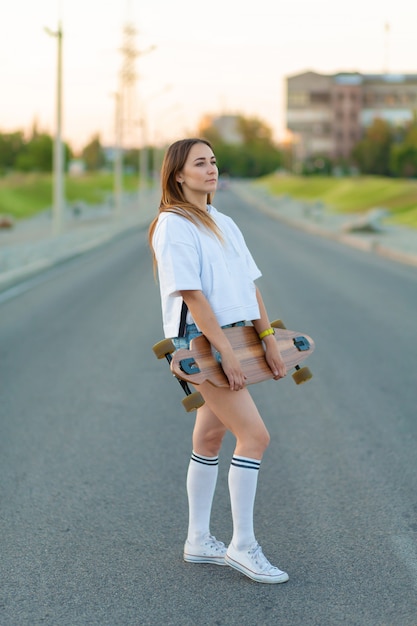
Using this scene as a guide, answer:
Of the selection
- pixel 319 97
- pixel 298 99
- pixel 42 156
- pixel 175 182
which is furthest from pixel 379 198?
pixel 298 99

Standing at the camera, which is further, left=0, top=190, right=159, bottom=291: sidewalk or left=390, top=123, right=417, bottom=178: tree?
left=390, top=123, right=417, bottom=178: tree

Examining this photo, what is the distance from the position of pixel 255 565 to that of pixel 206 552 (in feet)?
1.00

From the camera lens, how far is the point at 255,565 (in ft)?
13.3

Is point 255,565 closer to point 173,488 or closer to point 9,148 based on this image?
point 173,488

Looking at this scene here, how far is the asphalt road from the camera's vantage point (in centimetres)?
387

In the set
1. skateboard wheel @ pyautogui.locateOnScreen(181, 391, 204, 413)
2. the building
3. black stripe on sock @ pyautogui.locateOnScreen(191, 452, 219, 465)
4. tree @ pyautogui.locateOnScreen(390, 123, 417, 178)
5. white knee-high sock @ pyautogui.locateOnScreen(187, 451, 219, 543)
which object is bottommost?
white knee-high sock @ pyautogui.locateOnScreen(187, 451, 219, 543)

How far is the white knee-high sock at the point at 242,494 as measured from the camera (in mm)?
4027

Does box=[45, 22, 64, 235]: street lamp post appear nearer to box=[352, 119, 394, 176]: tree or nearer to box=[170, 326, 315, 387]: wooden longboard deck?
box=[170, 326, 315, 387]: wooden longboard deck

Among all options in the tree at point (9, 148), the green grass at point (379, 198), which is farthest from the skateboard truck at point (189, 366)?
the tree at point (9, 148)

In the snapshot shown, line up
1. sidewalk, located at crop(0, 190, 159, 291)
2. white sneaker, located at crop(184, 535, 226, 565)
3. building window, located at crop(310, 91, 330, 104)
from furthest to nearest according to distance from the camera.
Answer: building window, located at crop(310, 91, 330, 104) < sidewalk, located at crop(0, 190, 159, 291) < white sneaker, located at crop(184, 535, 226, 565)

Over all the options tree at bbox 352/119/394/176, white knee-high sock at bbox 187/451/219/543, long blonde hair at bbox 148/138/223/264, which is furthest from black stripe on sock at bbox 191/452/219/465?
tree at bbox 352/119/394/176

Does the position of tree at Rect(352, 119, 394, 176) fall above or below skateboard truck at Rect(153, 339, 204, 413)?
above

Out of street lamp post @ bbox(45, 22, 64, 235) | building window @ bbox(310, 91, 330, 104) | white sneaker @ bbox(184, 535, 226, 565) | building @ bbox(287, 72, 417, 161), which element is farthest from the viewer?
building window @ bbox(310, 91, 330, 104)

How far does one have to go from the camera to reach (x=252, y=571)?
4.05 meters
